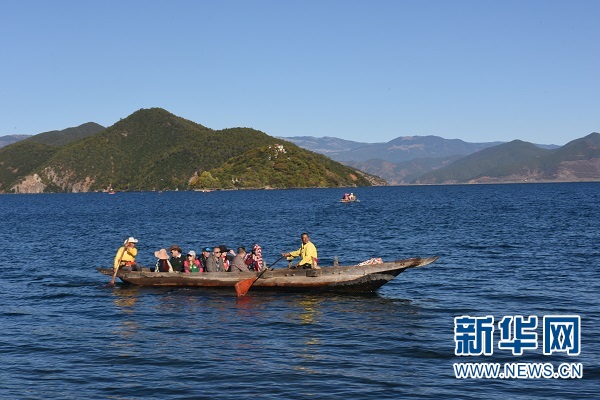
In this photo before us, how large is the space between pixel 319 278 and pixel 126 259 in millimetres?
9995

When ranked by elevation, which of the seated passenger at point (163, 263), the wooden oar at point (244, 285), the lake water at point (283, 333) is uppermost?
the seated passenger at point (163, 263)

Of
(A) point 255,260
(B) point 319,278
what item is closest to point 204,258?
(A) point 255,260

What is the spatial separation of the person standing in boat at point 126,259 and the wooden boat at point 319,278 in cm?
327

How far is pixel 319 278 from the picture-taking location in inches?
1091

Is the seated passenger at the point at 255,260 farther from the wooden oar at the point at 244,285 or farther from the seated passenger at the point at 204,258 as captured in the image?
the seated passenger at the point at 204,258

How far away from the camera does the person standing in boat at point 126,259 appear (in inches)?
1235

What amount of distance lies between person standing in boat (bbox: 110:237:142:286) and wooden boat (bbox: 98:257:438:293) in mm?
3267

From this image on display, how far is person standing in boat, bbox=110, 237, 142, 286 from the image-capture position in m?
31.4

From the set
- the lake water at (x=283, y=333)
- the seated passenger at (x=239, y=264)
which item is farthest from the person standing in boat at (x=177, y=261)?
the seated passenger at (x=239, y=264)

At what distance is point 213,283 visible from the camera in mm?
29203

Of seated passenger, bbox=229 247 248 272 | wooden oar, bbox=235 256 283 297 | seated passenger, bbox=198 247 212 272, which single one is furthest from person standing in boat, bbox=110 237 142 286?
wooden oar, bbox=235 256 283 297

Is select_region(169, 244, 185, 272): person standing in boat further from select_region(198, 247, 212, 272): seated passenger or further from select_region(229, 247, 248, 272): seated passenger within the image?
select_region(229, 247, 248, 272): seated passenger

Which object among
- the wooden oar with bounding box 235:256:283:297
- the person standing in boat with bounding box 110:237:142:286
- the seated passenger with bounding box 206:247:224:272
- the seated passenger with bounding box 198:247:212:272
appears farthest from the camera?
the person standing in boat with bounding box 110:237:142:286

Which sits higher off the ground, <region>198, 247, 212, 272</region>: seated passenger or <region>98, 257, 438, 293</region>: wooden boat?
<region>198, 247, 212, 272</region>: seated passenger
